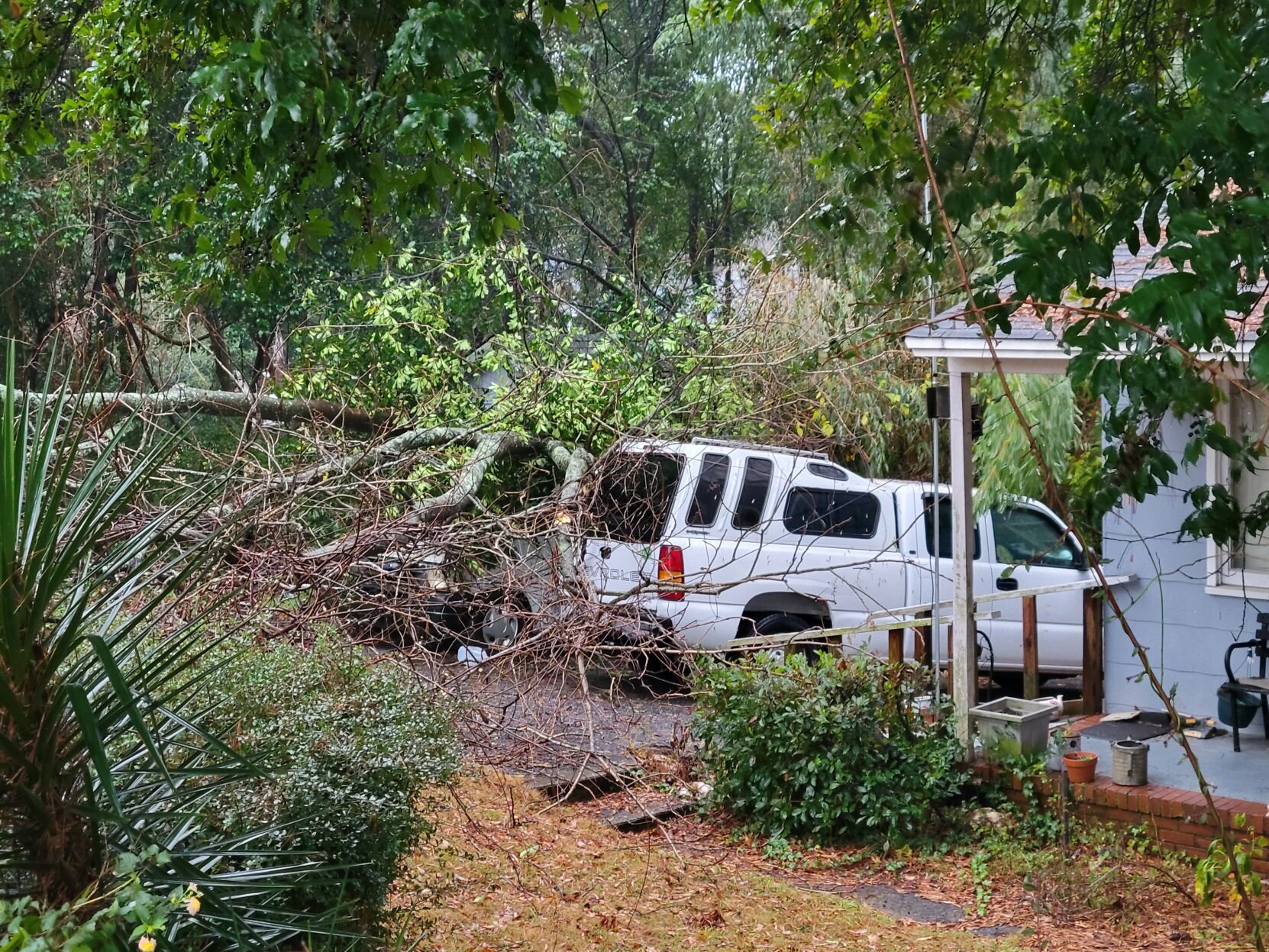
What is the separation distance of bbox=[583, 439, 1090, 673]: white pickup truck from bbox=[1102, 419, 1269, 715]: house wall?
44.1 inches

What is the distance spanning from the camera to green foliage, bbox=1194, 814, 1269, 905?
4613mm

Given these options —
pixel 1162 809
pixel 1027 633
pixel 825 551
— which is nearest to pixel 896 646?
pixel 1027 633

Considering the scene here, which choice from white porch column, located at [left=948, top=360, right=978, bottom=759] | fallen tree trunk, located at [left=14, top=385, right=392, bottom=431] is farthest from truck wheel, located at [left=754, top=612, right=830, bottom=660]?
fallen tree trunk, located at [left=14, top=385, right=392, bottom=431]

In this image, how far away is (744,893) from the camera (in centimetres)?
682

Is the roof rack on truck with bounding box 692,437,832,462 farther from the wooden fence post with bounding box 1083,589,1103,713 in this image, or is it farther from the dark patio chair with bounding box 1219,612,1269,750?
the dark patio chair with bounding box 1219,612,1269,750

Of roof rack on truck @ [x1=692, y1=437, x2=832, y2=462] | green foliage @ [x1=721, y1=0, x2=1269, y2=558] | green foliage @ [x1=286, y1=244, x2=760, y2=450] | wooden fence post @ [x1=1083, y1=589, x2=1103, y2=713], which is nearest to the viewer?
green foliage @ [x1=721, y1=0, x2=1269, y2=558]

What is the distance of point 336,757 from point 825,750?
14.2 ft

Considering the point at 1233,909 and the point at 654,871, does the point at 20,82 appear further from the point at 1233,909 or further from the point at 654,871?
the point at 1233,909

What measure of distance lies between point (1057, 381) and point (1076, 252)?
23.4 feet

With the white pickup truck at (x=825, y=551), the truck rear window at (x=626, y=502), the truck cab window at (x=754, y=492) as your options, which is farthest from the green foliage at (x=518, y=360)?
the truck rear window at (x=626, y=502)

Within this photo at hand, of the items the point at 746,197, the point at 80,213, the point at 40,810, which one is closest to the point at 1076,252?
the point at 40,810

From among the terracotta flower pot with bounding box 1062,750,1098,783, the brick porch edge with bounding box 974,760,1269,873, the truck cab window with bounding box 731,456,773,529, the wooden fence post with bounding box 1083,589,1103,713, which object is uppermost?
the truck cab window with bounding box 731,456,773,529

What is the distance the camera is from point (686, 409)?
33.6ft

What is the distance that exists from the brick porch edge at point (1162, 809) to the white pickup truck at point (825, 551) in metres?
2.55
